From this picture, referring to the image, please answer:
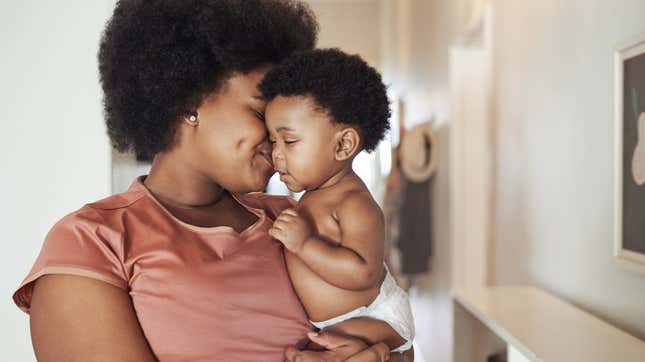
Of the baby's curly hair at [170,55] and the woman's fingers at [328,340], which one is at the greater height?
the baby's curly hair at [170,55]

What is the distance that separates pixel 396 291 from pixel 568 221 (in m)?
1.19

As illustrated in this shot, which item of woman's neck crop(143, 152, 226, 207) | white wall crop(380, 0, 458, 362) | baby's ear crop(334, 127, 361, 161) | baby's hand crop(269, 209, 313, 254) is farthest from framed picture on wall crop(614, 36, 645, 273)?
white wall crop(380, 0, 458, 362)

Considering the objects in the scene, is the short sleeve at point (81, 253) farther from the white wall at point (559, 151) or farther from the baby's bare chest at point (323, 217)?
the white wall at point (559, 151)

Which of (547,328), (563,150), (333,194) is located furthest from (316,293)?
(563,150)

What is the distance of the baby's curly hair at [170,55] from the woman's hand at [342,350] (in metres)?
0.42

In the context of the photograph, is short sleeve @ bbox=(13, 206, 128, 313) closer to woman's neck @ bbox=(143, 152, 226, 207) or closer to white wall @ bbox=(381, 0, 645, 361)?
woman's neck @ bbox=(143, 152, 226, 207)

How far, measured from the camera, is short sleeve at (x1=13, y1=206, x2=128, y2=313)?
3.07 feet

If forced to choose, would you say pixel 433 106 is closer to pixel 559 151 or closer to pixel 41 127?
pixel 559 151

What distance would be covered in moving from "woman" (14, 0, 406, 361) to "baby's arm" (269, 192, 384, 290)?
0.06 meters

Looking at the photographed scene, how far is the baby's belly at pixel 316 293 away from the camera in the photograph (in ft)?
3.82

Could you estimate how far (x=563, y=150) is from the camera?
2.29 m

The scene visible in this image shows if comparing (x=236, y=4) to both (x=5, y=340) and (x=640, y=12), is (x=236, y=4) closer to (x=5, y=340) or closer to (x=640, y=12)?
(x=5, y=340)

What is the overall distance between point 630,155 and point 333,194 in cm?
91

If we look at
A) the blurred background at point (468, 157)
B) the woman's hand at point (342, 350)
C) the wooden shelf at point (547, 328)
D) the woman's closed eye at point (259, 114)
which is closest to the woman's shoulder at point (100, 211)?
the woman's closed eye at point (259, 114)
